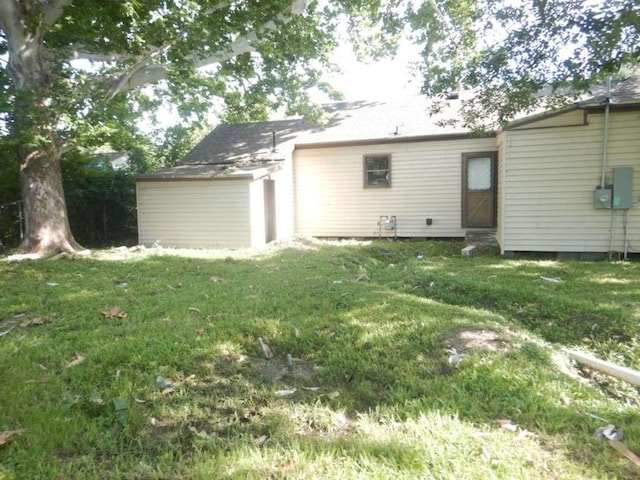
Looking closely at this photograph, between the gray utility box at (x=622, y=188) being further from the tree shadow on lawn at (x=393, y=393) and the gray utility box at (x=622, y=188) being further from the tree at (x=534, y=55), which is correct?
the tree shadow on lawn at (x=393, y=393)

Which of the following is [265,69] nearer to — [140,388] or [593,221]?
[593,221]

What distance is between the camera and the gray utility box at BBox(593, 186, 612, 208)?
866 centimetres

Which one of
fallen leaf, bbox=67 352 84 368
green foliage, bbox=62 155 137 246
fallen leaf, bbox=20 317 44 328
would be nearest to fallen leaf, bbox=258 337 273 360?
fallen leaf, bbox=67 352 84 368

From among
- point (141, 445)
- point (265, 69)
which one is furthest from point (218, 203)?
point (141, 445)

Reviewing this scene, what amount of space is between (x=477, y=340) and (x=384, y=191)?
31.4 feet

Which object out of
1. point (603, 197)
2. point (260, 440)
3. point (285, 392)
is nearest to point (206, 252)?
point (285, 392)

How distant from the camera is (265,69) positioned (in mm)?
12422

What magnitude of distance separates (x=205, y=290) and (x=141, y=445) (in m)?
3.65

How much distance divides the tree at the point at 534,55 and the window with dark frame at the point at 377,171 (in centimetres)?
371

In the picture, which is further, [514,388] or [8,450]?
[514,388]

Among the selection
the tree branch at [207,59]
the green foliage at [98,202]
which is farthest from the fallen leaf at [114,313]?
the green foliage at [98,202]

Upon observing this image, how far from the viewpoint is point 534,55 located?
23.9 feet

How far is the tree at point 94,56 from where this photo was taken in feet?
28.1

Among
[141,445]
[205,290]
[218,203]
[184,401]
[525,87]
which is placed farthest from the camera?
[218,203]
